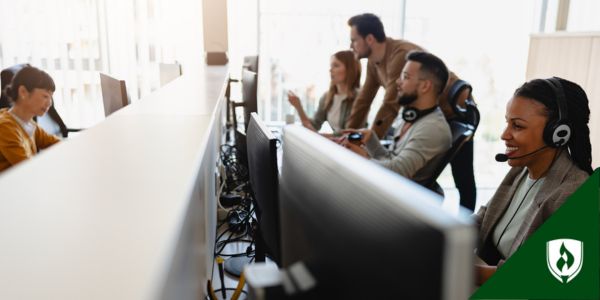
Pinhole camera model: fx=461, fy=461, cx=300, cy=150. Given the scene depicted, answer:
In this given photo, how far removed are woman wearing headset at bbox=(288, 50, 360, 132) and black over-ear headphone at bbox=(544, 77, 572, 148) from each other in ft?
5.53

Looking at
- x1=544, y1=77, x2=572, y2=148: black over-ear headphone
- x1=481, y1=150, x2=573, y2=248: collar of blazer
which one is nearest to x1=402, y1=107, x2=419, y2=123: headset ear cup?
x1=481, y1=150, x2=573, y2=248: collar of blazer


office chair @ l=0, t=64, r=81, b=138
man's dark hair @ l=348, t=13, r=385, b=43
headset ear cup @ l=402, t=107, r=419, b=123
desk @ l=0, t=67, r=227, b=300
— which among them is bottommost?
office chair @ l=0, t=64, r=81, b=138

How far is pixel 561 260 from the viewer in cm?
107

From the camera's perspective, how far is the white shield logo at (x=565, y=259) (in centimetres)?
105

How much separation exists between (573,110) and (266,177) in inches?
35.8

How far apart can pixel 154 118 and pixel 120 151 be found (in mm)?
385

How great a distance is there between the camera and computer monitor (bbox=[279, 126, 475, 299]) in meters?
0.25

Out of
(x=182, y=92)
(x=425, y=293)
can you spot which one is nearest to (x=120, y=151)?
(x=425, y=293)

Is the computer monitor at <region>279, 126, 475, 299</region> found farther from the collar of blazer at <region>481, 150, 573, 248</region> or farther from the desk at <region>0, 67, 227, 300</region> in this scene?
the collar of blazer at <region>481, 150, 573, 248</region>

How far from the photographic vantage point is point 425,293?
267 millimetres

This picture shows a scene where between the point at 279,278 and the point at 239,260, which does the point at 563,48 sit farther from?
the point at 279,278

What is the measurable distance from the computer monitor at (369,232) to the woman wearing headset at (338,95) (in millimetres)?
2390

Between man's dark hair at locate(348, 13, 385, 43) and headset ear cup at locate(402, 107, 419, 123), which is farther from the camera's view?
man's dark hair at locate(348, 13, 385, 43)

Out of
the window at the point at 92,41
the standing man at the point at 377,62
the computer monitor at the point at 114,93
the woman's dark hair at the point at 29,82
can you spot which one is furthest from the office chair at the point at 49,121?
the standing man at the point at 377,62
